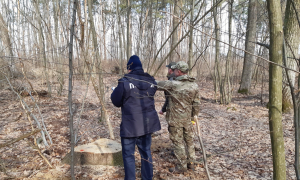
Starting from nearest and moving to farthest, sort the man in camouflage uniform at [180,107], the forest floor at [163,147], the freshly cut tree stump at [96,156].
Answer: the forest floor at [163,147]
the man in camouflage uniform at [180,107]
the freshly cut tree stump at [96,156]

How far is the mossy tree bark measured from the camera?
51.2 inches

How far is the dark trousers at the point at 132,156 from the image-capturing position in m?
2.58

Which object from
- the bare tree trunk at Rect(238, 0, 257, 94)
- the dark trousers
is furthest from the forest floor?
the bare tree trunk at Rect(238, 0, 257, 94)

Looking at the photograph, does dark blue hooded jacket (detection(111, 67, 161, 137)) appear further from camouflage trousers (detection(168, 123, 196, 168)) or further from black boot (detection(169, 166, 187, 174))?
black boot (detection(169, 166, 187, 174))

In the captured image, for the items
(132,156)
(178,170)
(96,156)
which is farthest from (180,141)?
Result: (96,156)

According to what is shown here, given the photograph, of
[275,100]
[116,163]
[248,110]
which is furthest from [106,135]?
[248,110]

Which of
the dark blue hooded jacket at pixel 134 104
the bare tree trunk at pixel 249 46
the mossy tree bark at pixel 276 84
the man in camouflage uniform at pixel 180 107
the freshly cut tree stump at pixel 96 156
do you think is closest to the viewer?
the mossy tree bark at pixel 276 84

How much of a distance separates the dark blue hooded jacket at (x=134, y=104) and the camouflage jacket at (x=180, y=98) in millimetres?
550

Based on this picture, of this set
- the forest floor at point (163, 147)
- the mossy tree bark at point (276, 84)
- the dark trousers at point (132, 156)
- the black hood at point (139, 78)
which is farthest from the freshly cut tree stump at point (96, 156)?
the mossy tree bark at point (276, 84)

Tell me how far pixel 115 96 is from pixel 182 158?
1.58 m

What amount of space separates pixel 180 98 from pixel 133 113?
93cm

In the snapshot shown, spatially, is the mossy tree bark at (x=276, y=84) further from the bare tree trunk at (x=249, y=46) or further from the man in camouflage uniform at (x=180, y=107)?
the bare tree trunk at (x=249, y=46)

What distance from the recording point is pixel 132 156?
2.63m

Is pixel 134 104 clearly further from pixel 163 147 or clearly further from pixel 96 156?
pixel 163 147
